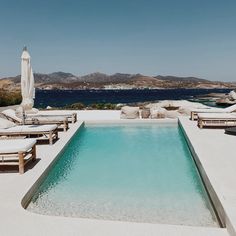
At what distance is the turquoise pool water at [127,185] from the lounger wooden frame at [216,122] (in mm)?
1520

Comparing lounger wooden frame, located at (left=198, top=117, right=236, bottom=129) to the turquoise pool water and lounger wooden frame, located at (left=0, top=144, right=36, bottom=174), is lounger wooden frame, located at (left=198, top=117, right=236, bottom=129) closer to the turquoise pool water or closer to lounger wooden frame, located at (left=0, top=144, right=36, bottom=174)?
the turquoise pool water

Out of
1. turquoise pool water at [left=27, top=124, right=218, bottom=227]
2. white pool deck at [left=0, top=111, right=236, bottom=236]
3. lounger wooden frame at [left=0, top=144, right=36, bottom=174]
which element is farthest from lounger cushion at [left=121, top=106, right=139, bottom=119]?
lounger wooden frame at [left=0, top=144, right=36, bottom=174]

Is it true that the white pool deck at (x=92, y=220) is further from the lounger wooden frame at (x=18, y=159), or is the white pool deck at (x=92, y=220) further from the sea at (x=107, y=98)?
the sea at (x=107, y=98)

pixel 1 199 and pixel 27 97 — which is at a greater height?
pixel 27 97

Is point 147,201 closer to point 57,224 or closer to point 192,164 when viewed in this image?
point 57,224

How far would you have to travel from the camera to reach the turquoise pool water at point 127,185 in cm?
455

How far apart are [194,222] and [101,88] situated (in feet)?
504

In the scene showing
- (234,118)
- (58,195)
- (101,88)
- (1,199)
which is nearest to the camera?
(1,199)

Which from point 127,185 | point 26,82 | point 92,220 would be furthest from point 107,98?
point 92,220

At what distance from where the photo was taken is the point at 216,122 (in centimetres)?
1144

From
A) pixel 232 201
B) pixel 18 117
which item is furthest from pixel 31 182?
pixel 18 117

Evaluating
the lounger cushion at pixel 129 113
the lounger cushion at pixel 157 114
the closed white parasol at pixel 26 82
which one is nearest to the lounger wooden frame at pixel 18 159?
the closed white parasol at pixel 26 82

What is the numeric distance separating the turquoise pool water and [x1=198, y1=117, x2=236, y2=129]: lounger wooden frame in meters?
1.52

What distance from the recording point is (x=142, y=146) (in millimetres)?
9398
